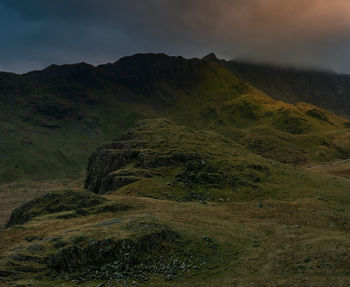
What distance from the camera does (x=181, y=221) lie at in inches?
1662

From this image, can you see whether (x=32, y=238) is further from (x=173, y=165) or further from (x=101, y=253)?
(x=173, y=165)

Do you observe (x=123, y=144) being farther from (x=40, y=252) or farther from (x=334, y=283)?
(x=334, y=283)

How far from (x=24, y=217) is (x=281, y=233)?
40947 millimetres

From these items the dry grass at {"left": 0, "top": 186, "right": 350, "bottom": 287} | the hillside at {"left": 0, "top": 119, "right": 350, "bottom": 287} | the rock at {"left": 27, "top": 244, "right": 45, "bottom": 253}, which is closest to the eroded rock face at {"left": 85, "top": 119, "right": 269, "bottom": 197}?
the hillside at {"left": 0, "top": 119, "right": 350, "bottom": 287}

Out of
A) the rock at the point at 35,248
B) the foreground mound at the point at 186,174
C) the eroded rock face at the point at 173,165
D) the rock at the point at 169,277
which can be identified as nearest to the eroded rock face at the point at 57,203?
the foreground mound at the point at 186,174

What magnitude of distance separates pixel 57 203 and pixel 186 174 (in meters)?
34.9

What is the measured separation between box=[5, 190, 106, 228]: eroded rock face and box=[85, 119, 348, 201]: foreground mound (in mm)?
16856

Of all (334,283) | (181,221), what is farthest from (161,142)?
(334,283)

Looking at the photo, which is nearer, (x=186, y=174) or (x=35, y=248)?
(x=35, y=248)

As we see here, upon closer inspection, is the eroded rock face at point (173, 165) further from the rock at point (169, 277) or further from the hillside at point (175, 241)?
the rock at point (169, 277)

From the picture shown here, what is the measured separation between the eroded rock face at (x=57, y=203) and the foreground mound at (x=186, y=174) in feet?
55.3

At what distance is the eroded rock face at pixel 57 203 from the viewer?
5078 cm

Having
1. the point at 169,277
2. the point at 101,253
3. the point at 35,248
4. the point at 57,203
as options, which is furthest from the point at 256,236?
the point at 57,203

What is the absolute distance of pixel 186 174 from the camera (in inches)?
3147
